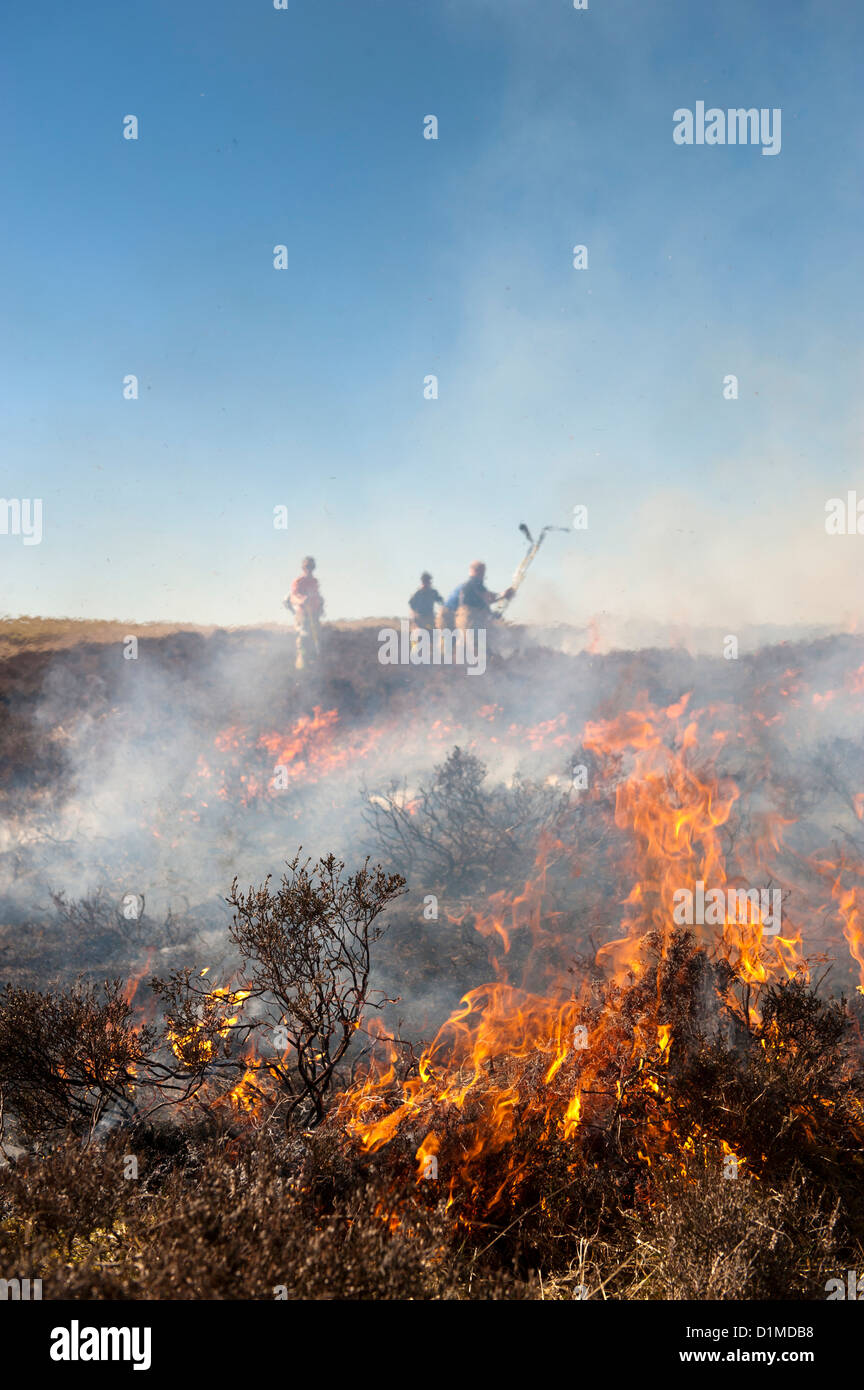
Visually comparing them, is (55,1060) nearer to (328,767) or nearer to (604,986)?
(604,986)

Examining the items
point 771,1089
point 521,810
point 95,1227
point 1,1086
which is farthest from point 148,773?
point 771,1089

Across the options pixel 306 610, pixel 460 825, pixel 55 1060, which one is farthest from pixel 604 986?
pixel 306 610

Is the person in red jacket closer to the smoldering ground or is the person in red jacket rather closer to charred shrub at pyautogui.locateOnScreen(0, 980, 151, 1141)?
the smoldering ground

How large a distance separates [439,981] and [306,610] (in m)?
11.4

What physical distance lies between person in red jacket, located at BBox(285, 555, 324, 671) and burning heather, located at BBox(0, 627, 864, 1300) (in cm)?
94

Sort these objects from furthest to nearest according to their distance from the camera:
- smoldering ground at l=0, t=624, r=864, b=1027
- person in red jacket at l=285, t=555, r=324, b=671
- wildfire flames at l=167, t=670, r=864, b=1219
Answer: person in red jacket at l=285, t=555, r=324, b=671 → smoldering ground at l=0, t=624, r=864, b=1027 → wildfire flames at l=167, t=670, r=864, b=1219

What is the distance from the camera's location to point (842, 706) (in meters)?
13.2

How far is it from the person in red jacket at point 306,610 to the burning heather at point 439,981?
94 centimetres

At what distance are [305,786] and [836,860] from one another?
367 inches

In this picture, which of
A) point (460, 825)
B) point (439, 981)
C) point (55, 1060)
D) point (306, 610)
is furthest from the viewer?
point (306, 610)

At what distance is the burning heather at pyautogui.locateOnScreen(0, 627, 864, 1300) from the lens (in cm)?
352

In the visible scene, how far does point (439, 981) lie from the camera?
8.12m

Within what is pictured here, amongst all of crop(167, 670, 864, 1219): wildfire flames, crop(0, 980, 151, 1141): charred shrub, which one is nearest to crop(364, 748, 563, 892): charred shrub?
crop(167, 670, 864, 1219): wildfire flames

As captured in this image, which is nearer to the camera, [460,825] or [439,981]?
[439,981]
